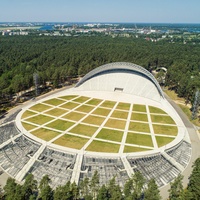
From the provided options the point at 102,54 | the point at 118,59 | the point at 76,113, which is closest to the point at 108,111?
the point at 76,113

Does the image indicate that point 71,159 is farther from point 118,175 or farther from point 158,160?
point 158,160

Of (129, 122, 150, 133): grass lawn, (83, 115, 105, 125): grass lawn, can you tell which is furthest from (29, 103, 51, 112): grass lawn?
(129, 122, 150, 133): grass lawn

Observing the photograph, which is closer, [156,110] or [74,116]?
[74,116]

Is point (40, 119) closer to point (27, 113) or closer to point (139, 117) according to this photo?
point (27, 113)

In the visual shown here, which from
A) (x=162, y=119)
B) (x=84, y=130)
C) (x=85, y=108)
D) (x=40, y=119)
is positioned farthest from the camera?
(x=85, y=108)

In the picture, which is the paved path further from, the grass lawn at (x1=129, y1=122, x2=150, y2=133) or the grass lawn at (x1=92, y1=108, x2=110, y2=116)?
the grass lawn at (x1=92, y1=108, x2=110, y2=116)

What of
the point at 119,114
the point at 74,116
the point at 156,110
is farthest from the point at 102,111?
the point at 156,110
